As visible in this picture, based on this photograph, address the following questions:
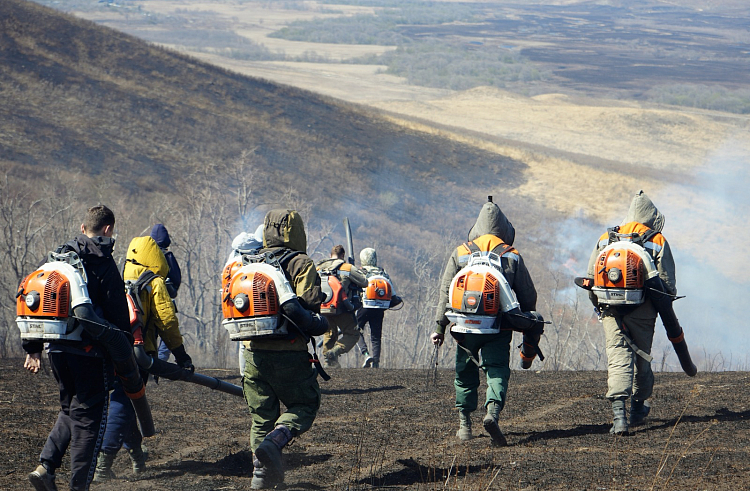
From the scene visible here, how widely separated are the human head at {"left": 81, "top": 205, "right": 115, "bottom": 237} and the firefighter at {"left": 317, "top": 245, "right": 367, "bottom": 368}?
18.8 ft

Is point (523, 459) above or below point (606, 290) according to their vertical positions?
below

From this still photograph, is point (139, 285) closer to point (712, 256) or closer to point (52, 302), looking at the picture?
point (52, 302)

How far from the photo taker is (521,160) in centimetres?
4447

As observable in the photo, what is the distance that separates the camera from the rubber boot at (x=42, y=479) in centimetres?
451

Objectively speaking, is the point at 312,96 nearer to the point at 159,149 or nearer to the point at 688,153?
the point at 159,149

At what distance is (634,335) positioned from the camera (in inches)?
251

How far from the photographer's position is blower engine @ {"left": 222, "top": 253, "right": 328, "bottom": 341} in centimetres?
484

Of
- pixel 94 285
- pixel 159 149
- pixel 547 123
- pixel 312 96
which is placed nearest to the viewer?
pixel 94 285

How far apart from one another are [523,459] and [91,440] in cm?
279

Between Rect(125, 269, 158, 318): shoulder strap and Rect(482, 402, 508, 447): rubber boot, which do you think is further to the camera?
Rect(125, 269, 158, 318): shoulder strap

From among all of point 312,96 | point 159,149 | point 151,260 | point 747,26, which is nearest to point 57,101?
point 159,149

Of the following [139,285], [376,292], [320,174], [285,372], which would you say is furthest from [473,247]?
[320,174]

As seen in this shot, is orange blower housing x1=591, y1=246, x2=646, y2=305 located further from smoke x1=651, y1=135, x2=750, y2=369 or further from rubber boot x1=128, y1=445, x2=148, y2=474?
smoke x1=651, y1=135, x2=750, y2=369

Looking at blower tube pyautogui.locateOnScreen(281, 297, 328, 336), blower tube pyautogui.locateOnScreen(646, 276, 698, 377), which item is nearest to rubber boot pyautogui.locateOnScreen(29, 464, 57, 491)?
blower tube pyautogui.locateOnScreen(281, 297, 328, 336)
